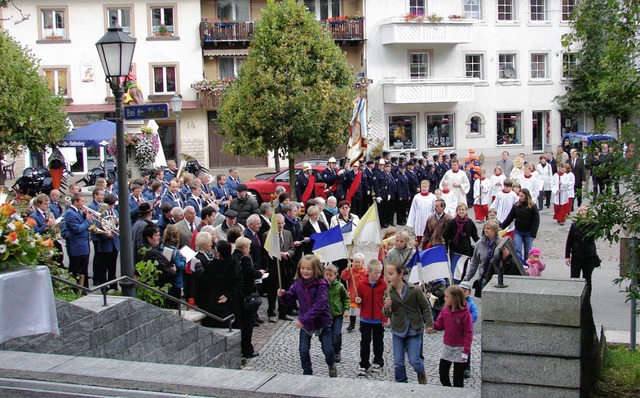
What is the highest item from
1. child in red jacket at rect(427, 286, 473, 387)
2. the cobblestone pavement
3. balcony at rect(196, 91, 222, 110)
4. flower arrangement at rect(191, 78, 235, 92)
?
flower arrangement at rect(191, 78, 235, 92)

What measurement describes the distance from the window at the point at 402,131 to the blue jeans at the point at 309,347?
3247 centimetres

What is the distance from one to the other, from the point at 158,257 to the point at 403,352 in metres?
3.61

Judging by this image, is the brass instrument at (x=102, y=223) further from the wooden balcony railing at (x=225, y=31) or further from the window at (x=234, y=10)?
the window at (x=234, y=10)

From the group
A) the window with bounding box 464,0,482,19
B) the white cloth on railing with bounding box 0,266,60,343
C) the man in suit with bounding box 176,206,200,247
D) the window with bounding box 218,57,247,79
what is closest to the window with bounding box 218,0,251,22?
the window with bounding box 218,57,247,79

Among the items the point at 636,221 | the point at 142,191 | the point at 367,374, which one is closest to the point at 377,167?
the point at 142,191

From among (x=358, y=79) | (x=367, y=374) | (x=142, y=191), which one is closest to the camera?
(x=367, y=374)

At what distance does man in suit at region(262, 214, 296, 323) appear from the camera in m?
12.6

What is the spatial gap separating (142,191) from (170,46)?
25.1 m

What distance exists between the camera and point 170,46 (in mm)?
39781

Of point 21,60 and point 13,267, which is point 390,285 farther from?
point 21,60

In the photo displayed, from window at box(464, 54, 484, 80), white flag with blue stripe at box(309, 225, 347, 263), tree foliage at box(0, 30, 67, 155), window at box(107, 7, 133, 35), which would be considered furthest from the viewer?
window at box(464, 54, 484, 80)

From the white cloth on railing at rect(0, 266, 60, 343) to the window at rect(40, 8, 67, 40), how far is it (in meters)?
35.1

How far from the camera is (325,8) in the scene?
41062 mm

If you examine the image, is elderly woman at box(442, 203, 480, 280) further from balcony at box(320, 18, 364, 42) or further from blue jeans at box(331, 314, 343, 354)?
balcony at box(320, 18, 364, 42)
